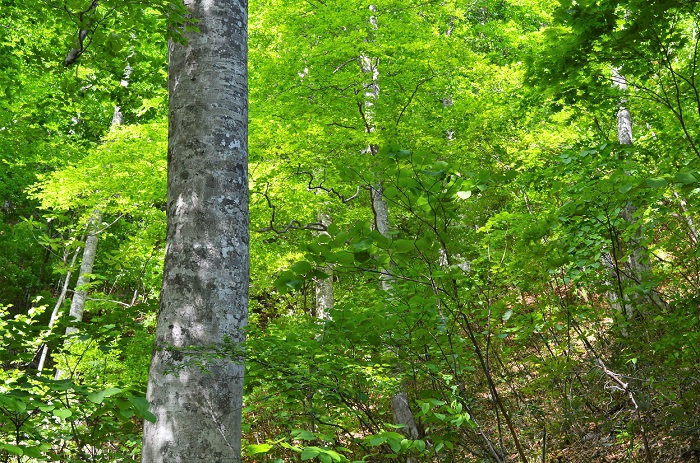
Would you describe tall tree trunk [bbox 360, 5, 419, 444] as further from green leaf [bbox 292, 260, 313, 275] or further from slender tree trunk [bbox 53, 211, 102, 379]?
slender tree trunk [bbox 53, 211, 102, 379]

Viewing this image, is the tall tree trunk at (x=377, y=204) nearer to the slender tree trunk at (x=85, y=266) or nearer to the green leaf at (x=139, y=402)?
the slender tree trunk at (x=85, y=266)

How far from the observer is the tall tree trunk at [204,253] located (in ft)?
6.79

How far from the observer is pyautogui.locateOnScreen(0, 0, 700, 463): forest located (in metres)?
2.28

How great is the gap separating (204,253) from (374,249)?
771 mm

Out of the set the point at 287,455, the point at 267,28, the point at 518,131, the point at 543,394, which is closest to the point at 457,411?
the point at 287,455

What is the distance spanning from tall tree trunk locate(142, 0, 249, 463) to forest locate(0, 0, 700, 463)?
0.01 meters

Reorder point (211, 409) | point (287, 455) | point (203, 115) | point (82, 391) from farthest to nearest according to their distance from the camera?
1. point (287, 455)
2. point (203, 115)
3. point (211, 409)
4. point (82, 391)

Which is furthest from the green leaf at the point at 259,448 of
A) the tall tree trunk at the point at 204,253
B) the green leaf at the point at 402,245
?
the green leaf at the point at 402,245

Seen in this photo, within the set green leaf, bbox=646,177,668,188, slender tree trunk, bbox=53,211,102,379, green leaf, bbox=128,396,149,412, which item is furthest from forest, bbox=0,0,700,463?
slender tree trunk, bbox=53,211,102,379

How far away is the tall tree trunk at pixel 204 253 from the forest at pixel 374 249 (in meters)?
0.01

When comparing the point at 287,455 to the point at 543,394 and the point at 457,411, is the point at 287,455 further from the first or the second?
the point at 457,411

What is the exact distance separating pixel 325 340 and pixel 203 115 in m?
1.34

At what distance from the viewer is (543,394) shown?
22.6 ft

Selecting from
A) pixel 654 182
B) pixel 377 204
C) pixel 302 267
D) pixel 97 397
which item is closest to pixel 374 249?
pixel 302 267
